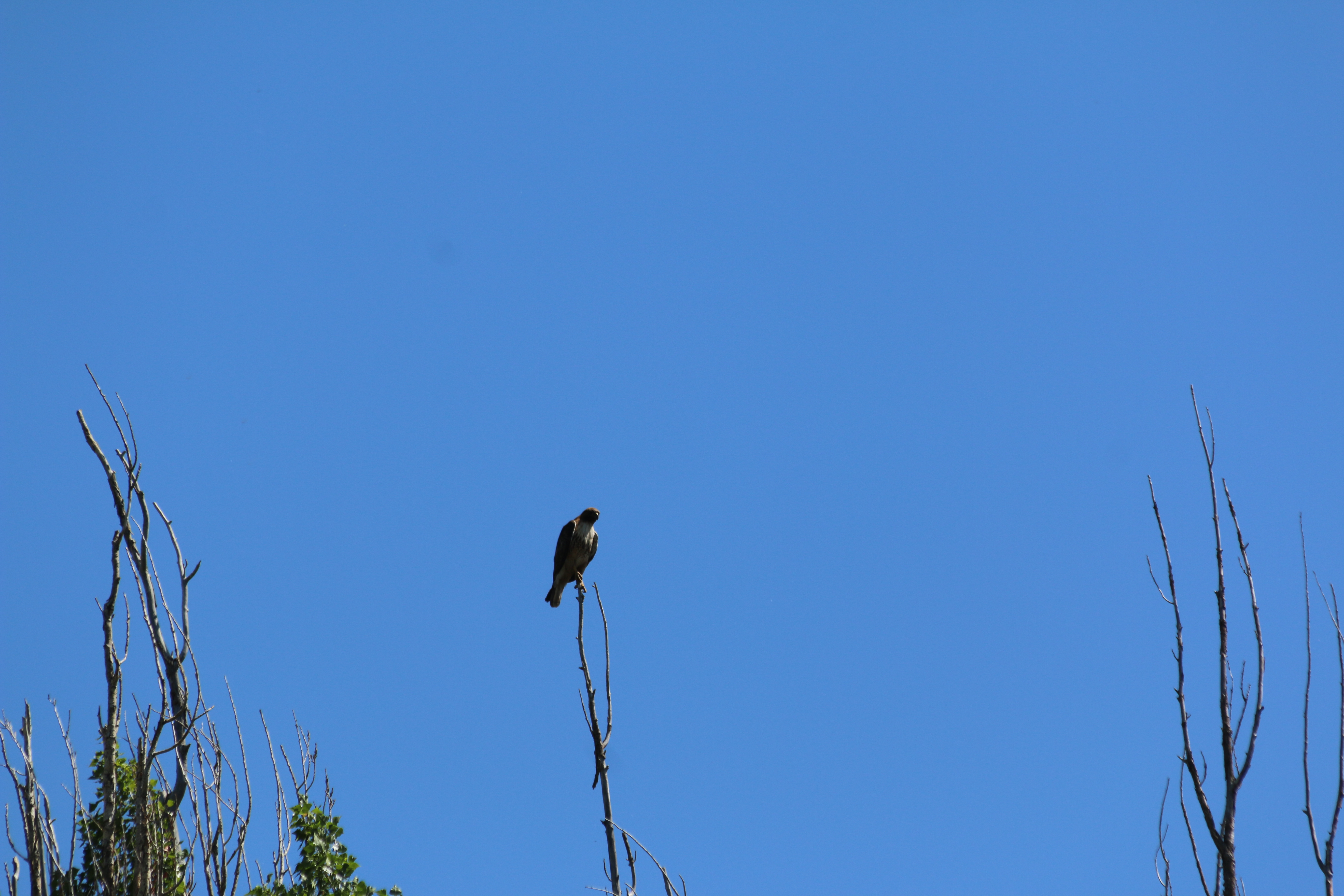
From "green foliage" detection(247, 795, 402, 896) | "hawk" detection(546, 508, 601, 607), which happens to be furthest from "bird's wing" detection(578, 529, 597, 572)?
"green foliage" detection(247, 795, 402, 896)

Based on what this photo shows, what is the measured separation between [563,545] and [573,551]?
0.18 metres

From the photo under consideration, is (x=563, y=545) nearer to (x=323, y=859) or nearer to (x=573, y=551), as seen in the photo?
(x=573, y=551)

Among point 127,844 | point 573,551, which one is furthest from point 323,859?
point 573,551

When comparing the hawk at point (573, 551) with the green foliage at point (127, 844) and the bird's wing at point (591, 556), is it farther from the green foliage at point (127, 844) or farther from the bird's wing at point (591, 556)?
the green foliage at point (127, 844)

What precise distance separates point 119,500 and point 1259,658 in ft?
15.4

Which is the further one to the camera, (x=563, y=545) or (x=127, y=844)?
(x=563, y=545)

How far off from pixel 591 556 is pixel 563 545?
0.32 meters

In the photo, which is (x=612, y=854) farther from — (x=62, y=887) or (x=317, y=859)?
(x=317, y=859)

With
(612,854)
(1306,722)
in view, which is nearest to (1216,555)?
(1306,722)

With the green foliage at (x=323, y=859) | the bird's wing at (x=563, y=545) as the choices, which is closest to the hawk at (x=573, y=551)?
the bird's wing at (x=563, y=545)

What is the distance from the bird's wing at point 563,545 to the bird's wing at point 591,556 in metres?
0.21

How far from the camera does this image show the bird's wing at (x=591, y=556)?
1032cm

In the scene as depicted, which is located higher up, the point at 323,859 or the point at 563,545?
the point at 563,545

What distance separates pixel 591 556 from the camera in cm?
1037
